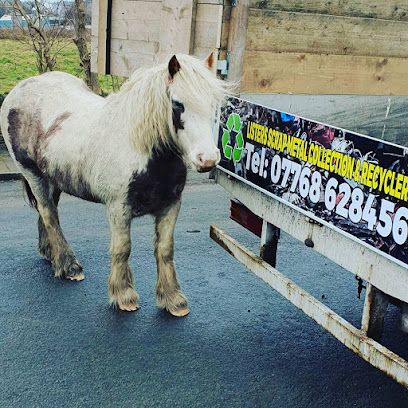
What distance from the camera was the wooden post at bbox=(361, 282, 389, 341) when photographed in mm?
2633

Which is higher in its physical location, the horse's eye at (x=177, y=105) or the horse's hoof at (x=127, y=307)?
the horse's eye at (x=177, y=105)

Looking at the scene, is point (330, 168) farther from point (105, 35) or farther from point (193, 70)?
point (105, 35)

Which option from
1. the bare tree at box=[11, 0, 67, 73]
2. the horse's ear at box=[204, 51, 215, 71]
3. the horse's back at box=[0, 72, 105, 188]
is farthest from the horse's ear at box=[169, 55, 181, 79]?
the bare tree at box=[11, 0, 67, 73]

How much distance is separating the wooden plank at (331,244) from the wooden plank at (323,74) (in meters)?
0.92

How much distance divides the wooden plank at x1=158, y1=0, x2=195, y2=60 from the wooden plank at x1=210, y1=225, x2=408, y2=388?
1524mm

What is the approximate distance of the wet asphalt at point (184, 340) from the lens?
3.17 meters

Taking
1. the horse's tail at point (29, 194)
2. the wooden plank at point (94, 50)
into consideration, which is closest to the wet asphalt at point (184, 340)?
the horse's tail at point (29, 194)

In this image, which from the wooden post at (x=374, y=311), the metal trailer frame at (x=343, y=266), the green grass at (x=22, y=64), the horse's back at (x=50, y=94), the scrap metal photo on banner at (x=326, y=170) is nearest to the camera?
the scrap metal photo on banner at (x=326, y=170)

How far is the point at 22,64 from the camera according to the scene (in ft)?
44.6

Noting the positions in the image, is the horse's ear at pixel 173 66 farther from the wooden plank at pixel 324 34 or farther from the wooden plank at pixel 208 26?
the wooden plank at pixel 324 34

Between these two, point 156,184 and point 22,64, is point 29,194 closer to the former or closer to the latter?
point 156,184

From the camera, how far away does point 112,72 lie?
517 centimetres

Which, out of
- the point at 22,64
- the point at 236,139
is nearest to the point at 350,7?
the point at 236,139

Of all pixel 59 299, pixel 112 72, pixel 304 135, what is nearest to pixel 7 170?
pixel 112 72
